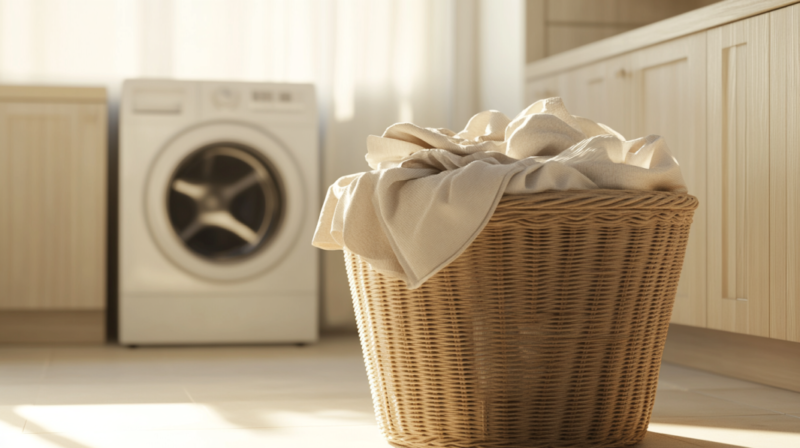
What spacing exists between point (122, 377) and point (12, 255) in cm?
79

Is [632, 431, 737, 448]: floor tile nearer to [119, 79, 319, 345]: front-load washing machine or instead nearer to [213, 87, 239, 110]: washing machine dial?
[119, 79, 319, 345]: front-load washing machine

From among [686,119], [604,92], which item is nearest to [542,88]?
[604,92]

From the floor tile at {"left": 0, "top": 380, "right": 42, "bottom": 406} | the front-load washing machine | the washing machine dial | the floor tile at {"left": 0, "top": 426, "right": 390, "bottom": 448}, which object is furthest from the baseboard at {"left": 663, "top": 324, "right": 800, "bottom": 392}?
the floor tile at {"left": 0, "top": 380, "right": 42, "bottom": 406}

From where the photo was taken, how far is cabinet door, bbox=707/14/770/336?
1797mm

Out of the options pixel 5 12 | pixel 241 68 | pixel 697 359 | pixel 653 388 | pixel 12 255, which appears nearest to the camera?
pixel 653 388

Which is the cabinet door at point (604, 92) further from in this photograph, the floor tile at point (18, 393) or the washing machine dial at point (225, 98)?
the floor tile at point (18, 393)

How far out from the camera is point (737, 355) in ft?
6.59

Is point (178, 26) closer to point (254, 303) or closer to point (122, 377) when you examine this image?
point (254, 303)

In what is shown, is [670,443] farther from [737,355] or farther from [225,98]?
[225,98]

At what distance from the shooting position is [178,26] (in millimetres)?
2957

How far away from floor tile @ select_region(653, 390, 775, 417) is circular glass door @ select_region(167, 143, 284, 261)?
1.35 m

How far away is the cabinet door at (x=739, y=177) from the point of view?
1797 mm

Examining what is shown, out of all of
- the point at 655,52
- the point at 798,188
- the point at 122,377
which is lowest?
the point at 122,377

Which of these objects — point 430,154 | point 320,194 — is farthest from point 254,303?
point 430,154
